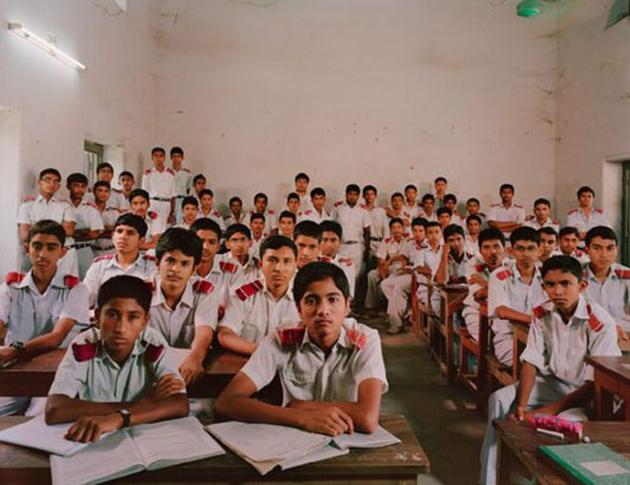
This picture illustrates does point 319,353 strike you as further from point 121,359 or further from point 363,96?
point 363,96

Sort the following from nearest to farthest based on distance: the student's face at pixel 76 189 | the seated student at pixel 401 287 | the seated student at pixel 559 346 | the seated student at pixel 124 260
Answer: the seated student at pixel 559 346, the seated student at pixel 124 260, the student's face at pixel 76 189, the seated student at pixel 401 287

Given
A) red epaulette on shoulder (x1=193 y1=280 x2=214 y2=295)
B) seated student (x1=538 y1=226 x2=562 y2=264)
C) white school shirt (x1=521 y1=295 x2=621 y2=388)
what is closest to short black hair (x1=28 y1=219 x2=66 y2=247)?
red epaulette on shoulder (x1=193 y1=280 x2=214 y2=295)

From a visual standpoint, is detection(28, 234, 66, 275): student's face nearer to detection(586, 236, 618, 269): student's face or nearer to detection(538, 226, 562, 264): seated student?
detection(586, 236, 618, 269): student's face

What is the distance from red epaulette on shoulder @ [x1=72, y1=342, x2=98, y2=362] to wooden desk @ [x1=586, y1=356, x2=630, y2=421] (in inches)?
63.7

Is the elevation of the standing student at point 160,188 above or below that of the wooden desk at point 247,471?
above

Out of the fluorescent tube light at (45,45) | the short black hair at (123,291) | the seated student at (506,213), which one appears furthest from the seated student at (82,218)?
the seated student at (506,213)

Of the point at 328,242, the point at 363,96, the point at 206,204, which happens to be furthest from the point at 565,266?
the point at 363,96

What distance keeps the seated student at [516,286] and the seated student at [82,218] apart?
3.68 metres

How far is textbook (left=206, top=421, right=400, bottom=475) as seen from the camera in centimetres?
114

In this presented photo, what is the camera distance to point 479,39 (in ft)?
25.5

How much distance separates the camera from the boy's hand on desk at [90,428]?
1.21 meters

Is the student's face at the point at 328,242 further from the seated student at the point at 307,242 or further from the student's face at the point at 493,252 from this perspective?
the student's face at the point at 493,252

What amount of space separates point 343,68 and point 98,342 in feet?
22.5

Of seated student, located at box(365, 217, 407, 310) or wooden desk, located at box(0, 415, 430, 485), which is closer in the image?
wooden desk, located at box(0, 415, 430, 485)
